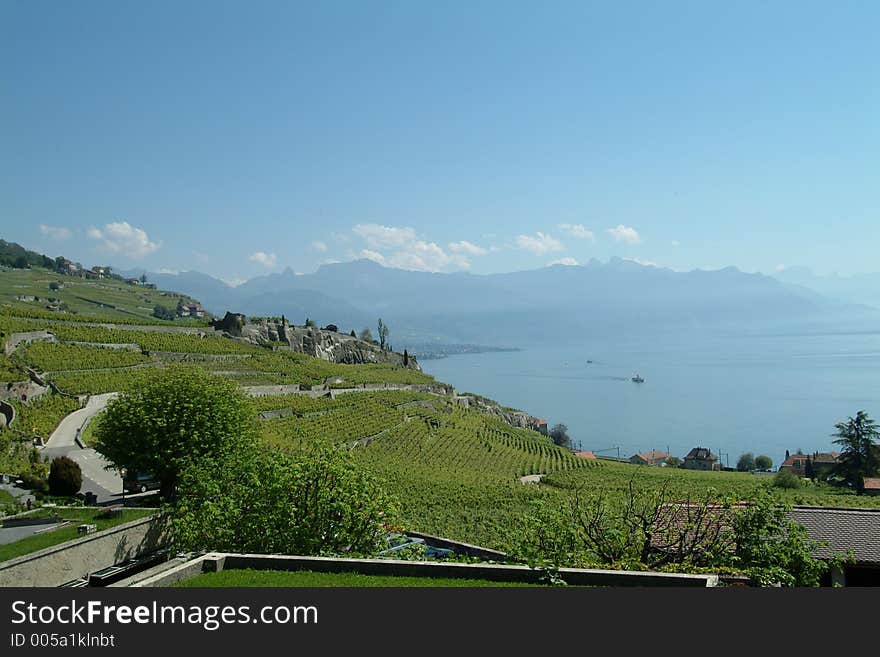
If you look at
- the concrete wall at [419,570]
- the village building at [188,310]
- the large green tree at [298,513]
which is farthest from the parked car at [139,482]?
the village building at [188,310]

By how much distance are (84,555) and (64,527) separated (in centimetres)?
204

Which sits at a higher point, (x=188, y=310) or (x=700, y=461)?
(x=188, y=310)

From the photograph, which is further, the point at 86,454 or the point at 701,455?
the point at 701,455

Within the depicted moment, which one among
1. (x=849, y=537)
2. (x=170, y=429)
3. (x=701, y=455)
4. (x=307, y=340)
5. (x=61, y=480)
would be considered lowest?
(x=701, y=455)

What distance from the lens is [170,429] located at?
23281 millimetres

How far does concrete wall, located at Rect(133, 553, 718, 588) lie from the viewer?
9.99m

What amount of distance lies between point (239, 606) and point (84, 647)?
5.33 ft

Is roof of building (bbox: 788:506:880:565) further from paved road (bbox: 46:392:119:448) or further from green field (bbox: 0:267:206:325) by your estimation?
green field (bbox: 0:267:206:325)

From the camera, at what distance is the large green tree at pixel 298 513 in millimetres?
14102

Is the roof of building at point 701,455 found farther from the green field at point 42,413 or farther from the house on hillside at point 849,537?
the house on hillside at point 849,537

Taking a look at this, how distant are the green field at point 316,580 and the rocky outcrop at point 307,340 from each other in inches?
2674

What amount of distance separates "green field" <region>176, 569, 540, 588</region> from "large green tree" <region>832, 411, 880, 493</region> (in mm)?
62775

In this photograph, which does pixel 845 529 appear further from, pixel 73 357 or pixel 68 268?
pixel 68 268

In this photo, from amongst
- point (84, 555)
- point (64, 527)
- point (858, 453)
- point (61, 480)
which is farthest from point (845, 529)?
point (858, 453)
